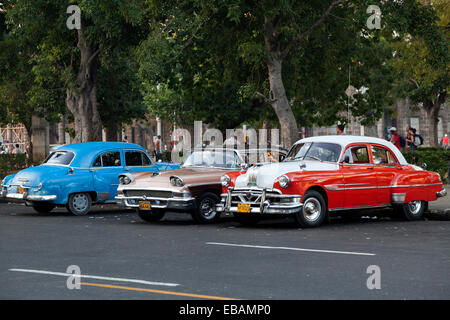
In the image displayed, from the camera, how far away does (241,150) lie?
59.1 feet

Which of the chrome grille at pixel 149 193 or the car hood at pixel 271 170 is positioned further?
the chrome grille at pixel 149 193

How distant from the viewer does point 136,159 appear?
20.2 metres

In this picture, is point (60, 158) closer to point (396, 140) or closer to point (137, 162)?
point (137, 162)

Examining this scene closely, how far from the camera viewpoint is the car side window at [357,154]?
16.4 meters

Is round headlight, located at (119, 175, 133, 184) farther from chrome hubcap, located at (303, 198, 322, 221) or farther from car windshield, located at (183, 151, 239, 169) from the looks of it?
chrome hubcap, located at (303, 198, 322, 221)

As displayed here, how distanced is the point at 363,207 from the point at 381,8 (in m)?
9.83

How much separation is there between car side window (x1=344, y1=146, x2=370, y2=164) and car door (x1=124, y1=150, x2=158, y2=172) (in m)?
5.57

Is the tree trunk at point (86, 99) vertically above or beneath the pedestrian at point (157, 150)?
above

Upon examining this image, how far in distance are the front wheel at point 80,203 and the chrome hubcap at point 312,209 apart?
6.02 metres

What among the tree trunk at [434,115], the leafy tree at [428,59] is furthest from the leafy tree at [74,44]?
the tree trunk at [434,115]

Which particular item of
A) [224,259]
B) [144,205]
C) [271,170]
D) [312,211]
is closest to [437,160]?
[312,211]

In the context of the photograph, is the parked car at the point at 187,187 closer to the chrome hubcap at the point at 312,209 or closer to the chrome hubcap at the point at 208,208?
the chrome hubcap at the point at 208,208
